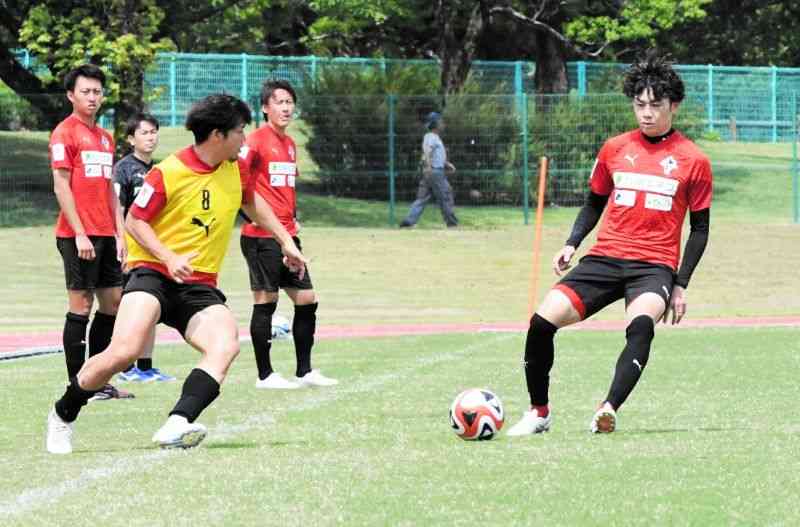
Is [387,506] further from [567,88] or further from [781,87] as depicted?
[781,87]

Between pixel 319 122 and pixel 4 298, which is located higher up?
pixel 319 122

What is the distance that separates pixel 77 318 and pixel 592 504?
6.00 meters

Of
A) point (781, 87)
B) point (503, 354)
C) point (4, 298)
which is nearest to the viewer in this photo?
point (503, 354)

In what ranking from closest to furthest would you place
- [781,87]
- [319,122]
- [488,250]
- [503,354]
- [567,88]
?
[503,354] → [488,250] → [319,122] → [567,88] → [781,87]

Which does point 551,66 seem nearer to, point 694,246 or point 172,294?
point 694,246

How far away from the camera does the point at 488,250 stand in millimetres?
29891

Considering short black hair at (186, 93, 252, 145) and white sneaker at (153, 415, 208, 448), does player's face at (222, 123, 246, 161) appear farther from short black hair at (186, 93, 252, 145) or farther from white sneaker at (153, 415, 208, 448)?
white sneaker at (153, 415, 208, 448)

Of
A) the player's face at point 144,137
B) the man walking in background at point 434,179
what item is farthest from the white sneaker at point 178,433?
the man walking in background at point 434,179

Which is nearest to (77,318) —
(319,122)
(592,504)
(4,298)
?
(592,504)

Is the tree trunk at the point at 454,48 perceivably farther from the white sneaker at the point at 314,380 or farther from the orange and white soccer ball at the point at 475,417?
the orange and white soccer ball at the point at 475,417

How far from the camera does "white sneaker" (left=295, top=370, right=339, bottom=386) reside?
12.9m

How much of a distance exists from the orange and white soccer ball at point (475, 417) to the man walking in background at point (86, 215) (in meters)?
3.66

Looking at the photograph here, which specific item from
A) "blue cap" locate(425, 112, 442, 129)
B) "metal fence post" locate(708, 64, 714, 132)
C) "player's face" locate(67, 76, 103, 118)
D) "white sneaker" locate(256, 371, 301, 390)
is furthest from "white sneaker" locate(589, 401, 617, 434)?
"metal fence post" locate(708, 64, 714, 132)

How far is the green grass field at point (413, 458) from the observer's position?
22.6 feet
